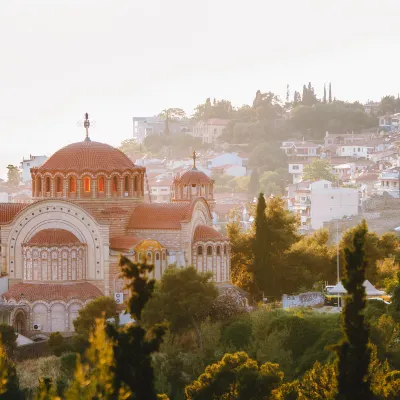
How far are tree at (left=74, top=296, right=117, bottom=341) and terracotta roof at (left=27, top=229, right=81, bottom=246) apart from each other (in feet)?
9.49

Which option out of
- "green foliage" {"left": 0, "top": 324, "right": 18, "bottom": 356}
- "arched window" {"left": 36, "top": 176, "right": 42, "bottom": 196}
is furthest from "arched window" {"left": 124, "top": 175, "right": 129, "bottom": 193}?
"green foliage" {"left": 0, "top": 324, "right": 18, "bottom": 356}

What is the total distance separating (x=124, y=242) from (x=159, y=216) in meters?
2.11

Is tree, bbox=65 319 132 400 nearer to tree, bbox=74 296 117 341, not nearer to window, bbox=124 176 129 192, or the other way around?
tree, bbox=74 296 117 341

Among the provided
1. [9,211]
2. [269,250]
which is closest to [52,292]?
[9,211]

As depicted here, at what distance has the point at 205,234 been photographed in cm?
4706

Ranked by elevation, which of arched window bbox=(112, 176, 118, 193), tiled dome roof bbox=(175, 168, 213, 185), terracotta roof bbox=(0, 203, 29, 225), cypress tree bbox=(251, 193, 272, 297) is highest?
tiled dome roof bbox=(175, 168, 213, 185)

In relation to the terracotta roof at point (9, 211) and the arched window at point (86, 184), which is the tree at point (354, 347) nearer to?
the arched window at point (86, 184)

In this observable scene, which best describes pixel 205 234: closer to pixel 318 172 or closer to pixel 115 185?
pixel 115 185

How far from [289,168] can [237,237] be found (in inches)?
3112

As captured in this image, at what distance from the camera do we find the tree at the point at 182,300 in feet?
131

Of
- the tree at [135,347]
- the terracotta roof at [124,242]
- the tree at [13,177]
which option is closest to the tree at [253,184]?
the tree at [13,177]

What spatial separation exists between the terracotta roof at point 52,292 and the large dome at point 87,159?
4.52 m

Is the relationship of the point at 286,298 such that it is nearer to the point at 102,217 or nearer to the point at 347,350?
the point at 102,217

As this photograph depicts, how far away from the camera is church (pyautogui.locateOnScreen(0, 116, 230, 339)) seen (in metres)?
43.6
